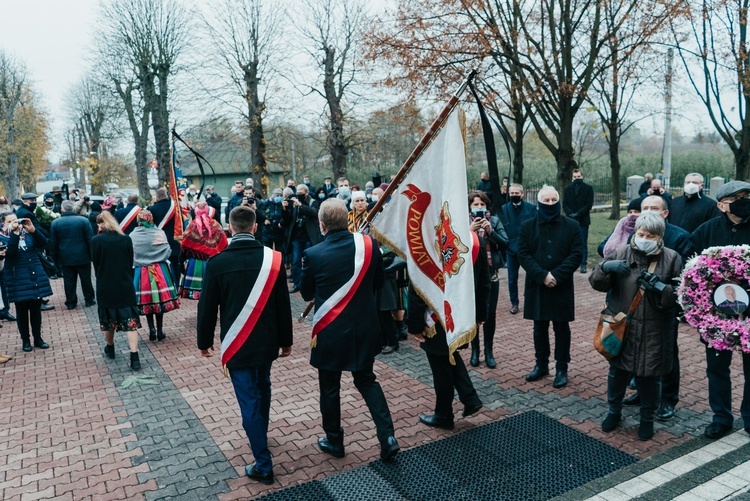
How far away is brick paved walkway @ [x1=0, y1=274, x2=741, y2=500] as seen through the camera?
4.43 meters

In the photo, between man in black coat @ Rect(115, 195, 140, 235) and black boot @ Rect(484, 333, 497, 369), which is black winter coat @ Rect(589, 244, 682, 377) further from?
man in black coat @ Rect(115, 195, 140, 235)

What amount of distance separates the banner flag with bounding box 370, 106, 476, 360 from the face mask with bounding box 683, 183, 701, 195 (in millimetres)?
4966

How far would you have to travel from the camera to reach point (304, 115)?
80.6 ft

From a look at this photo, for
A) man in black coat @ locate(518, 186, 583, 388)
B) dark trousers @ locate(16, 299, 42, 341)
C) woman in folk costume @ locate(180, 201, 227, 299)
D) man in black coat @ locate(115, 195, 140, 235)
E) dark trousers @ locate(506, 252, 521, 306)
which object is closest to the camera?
man in black coat @ locate(518, 186, 583, 388)

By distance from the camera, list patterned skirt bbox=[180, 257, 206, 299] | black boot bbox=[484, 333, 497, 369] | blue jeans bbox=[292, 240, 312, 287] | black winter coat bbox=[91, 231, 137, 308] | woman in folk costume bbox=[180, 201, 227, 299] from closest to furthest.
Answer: black boot bbox=[484, 333, 497, 369]
black winter coat bbox=[91, 231, 137, 308]
woman in folk costume bbox=[180, 201, 227, 299]
patterned skirt bbox=[180, 257, 206, 299]
blue jeans bbox=[292, 240, 312, 287]

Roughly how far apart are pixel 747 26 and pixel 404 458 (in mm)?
13952

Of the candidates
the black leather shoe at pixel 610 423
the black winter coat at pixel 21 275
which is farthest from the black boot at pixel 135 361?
the black leather shoe at pixel 610 423

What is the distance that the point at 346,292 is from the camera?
14.1ft

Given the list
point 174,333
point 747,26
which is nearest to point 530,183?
point 747,26

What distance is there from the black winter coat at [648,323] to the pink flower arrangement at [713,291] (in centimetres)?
14

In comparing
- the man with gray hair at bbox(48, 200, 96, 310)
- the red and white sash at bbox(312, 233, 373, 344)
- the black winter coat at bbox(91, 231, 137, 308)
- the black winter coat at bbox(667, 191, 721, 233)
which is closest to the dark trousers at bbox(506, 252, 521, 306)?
the black winter coat at bbox(667, 191, 721, 233)

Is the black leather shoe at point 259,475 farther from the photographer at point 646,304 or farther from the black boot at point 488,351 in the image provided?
the black boot at point 488,351

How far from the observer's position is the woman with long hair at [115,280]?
274 inches

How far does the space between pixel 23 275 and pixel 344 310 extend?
5660mm
